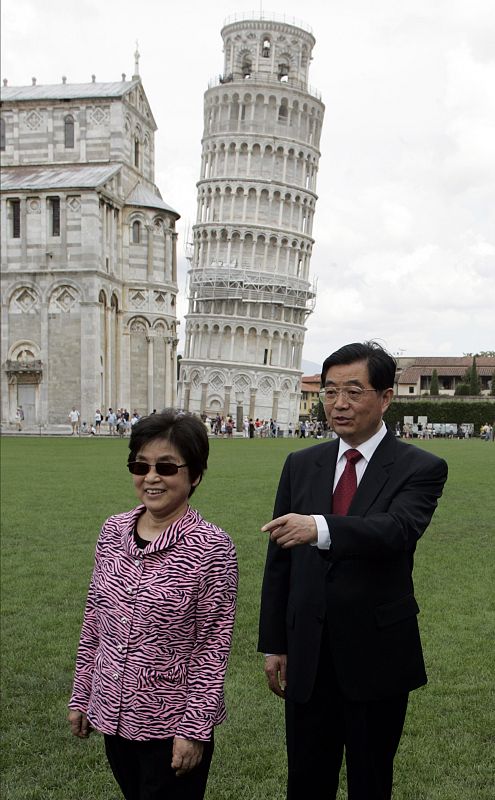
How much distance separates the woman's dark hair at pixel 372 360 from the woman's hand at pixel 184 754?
1.50m

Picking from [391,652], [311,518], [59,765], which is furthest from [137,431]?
[59,765]

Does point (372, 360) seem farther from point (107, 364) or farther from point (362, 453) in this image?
point (107, 364)

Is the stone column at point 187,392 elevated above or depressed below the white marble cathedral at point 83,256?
below

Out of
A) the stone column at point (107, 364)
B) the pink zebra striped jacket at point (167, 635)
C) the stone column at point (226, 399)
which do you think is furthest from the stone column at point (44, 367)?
the pink zebra striped jacket at point (167, 635)

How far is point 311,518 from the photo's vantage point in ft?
10.3

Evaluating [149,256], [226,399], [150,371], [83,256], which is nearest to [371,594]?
[83,256]

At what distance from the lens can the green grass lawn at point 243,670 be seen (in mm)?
4871

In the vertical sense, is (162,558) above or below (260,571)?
above

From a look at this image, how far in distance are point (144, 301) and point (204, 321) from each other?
27091 millimetres

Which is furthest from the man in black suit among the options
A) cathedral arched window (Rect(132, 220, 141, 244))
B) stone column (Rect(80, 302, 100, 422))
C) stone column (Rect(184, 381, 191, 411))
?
stone column (Rect(184, 381, 191, 411))

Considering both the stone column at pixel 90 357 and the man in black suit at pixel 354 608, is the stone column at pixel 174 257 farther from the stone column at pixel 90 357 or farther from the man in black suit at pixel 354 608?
the man in black suit at pixel 354 608

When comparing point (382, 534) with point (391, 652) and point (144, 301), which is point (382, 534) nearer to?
point (391, 652)

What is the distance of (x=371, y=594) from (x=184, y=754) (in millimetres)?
930

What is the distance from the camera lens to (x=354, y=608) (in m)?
3.43
